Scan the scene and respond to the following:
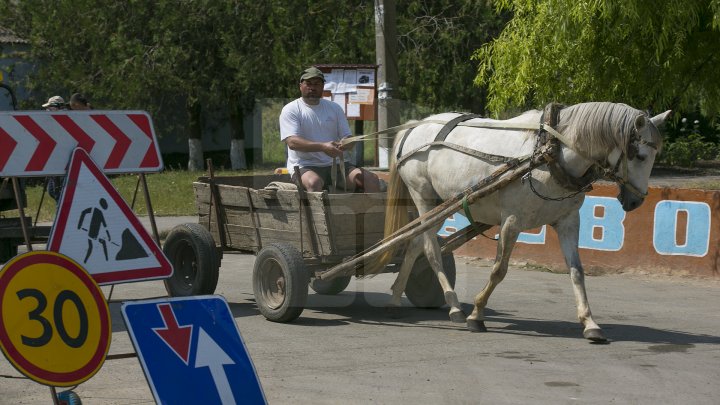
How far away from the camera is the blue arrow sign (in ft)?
16.6

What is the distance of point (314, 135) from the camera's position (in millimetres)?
10219

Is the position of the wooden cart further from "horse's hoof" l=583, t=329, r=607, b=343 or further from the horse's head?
the horse's head

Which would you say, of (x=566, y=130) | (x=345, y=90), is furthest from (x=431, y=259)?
(x=345, y=90)

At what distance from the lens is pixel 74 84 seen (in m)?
32.0

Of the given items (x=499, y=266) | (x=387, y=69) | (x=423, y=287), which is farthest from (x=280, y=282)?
(x=387, y=69)

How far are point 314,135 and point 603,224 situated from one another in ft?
14.1

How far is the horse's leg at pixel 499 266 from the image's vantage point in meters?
9.02

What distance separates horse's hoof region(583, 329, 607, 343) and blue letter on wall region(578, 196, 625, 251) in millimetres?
4228

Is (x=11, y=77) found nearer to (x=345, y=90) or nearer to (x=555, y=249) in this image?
(x=345, y=90)

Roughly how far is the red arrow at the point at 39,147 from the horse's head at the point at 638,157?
4438 millimetres

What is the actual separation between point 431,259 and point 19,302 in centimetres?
529

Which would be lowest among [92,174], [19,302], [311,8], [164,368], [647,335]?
[647,335]

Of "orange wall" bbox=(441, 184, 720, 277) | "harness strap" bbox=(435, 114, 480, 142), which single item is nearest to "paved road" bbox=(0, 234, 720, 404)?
"orange wall" bbox=(441, 184, 720, 277)

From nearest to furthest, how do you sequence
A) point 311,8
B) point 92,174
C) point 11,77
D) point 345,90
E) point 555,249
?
1. point 92,174
2. point 555,249
3. point 345,90
4. point 311,8
5. point 11,77
